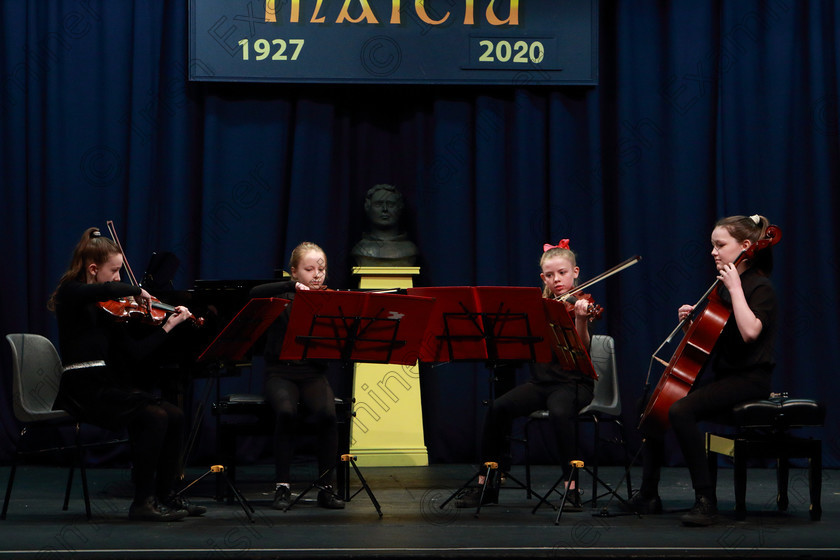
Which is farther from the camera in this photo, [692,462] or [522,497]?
[522,497]

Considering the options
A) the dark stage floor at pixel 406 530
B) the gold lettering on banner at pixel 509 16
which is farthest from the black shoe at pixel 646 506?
the gold lettering on banner at pixel 509 16

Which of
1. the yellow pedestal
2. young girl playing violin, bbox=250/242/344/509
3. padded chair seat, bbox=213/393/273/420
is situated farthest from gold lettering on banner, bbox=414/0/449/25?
padded chair seat, bbox=213/393/273/420

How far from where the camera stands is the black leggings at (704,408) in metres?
3.88

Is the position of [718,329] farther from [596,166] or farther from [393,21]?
[393,21]

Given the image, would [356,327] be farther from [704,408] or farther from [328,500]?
[704,408]

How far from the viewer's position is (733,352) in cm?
403

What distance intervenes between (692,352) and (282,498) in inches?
73.8

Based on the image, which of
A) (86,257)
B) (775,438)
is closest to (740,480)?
(775,438)

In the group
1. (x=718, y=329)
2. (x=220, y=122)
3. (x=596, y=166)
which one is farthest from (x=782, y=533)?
(x=220, y=122)

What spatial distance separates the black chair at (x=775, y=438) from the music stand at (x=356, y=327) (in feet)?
4.58

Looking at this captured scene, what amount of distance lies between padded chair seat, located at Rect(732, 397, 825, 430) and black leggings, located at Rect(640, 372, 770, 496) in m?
0.04

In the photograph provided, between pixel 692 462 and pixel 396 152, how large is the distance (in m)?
3.30

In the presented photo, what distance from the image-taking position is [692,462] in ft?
12.8

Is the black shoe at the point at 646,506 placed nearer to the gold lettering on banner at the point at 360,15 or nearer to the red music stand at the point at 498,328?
the red music stand at the point at 498,328
